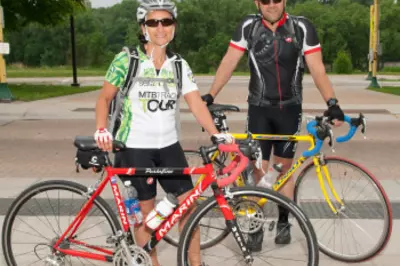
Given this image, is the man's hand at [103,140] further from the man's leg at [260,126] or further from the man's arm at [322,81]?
the man's arm at [322,81]

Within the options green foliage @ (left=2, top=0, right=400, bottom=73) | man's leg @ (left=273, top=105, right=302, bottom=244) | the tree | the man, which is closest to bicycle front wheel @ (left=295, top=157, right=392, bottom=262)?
man's leg @ (left=273, top=105, right=302, bottom=244)

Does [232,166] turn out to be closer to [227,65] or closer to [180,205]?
[180,205]

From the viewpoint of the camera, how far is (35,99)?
19.1 metres

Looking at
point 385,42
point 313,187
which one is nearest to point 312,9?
point 385,42

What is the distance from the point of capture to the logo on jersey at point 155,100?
3.37m

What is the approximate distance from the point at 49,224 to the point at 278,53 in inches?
81.6

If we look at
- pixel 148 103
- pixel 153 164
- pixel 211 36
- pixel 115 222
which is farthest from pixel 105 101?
pixel 211 36

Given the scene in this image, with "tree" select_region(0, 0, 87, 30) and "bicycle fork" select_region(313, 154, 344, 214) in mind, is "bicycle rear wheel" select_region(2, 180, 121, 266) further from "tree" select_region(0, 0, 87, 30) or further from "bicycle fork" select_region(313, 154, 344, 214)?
"tree" select_region(0, 0, 87, 30)

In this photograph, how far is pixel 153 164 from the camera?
138 inches

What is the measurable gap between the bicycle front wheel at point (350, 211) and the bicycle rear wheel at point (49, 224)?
163 centimetres

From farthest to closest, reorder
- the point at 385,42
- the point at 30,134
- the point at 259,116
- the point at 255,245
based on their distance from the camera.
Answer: the point at 385,42 → the point at 30,134 → the point at 259,116 → the point at 255,245

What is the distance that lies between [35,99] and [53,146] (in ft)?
32.1

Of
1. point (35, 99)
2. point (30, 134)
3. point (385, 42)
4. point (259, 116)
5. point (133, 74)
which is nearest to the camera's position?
point (133, 74)

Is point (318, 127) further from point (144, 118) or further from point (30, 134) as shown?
point (30, 134)
